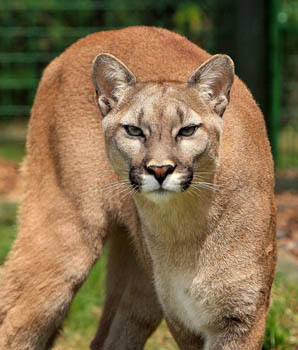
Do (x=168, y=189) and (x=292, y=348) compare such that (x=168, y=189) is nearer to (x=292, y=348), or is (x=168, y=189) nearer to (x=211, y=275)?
(x=211, y=275)

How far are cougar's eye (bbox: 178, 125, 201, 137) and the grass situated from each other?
178cm

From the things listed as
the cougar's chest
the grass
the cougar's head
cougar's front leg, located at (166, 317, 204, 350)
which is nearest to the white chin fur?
the cougar's head

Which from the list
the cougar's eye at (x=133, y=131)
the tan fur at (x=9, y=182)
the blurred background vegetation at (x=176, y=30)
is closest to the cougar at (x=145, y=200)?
the cougar's eye at (x=133, y=131)

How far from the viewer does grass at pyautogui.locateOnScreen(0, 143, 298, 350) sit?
18.6ft

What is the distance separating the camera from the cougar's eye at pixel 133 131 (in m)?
4.37

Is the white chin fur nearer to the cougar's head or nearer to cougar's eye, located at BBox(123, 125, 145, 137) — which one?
the cougar's head

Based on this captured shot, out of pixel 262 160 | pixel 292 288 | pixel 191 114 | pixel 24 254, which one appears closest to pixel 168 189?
pixel 191 114

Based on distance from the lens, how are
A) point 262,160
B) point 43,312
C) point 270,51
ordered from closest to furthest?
point 262,160 < point 43,312 < point 270,51

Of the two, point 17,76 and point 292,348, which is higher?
point 17,76

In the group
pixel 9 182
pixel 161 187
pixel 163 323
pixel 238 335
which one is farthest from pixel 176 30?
pixel 161 187

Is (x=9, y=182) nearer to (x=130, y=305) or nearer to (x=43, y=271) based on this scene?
(x=130, y=305)

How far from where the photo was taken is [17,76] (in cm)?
1139

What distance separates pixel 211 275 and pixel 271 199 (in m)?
0.54

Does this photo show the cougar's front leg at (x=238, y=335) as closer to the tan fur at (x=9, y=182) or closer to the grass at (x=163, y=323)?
the grass at (x=163, y=323)
